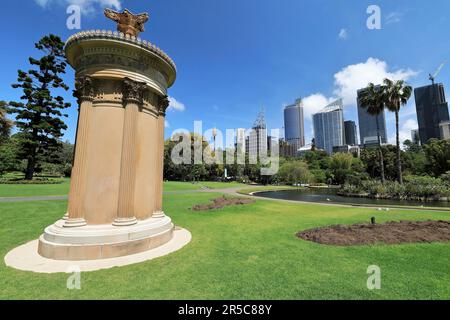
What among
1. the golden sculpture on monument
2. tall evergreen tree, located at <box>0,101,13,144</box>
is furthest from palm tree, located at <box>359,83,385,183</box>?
tall evergreen tree, located at <box>0,101,13,144</box>

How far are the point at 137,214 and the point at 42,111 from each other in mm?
36705

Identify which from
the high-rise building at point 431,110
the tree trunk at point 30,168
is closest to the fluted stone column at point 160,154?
the tree trunk at point 30,168

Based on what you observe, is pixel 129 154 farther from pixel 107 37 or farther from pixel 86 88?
pixel 107 37

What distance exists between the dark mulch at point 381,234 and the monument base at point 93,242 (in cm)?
548

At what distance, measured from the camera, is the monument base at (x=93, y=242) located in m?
5.90

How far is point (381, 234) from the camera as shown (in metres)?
7.64

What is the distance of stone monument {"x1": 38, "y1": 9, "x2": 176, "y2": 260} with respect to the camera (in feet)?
20.4

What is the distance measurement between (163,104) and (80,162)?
142 inches

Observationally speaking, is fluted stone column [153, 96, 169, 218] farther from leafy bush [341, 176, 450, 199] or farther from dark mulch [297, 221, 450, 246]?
leafy bush [341, 176, 450, 199]
